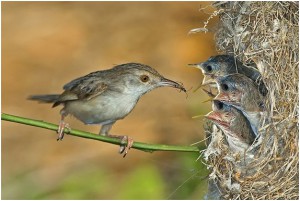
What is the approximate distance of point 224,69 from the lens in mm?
5789

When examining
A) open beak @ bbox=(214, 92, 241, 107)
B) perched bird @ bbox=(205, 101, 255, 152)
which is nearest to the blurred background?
perched bird @ bbox=(205, 101, 255, 152)

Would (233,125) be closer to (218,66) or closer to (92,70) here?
(218,66)

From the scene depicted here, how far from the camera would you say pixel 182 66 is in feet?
36.5

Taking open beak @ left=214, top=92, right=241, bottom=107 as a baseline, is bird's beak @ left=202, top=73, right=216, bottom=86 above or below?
above

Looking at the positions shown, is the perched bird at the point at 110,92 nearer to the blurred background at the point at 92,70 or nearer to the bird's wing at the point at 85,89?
the bird's wing at the point at 85,89

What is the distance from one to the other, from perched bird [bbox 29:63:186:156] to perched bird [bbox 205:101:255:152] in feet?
1.33

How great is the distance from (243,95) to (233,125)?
204 millimetres

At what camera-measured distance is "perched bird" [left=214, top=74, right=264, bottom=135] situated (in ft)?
18.4

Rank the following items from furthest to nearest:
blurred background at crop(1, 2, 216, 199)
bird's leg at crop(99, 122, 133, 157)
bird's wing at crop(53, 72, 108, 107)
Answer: blurred background at crop(1, 2, 216, 199), bird's wing at crop(53, 72, 108, 107), bird's leg at crop(99, 122, 133, 157)

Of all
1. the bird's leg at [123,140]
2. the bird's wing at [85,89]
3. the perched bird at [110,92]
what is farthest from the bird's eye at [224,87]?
the bird's wing at [85,89]

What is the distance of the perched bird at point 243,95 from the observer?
221 inches

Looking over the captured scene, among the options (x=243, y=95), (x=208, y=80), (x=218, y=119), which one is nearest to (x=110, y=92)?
(x=208, y=80)

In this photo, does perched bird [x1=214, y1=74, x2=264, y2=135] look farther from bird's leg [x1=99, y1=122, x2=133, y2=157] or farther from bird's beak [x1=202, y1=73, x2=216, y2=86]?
bird's leg [x1=99, y1=122, x2=133, y2=157]

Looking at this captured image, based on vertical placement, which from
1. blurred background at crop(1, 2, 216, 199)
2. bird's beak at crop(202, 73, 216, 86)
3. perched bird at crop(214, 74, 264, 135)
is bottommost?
blurred background at crop(1, 2, 216, 199)
